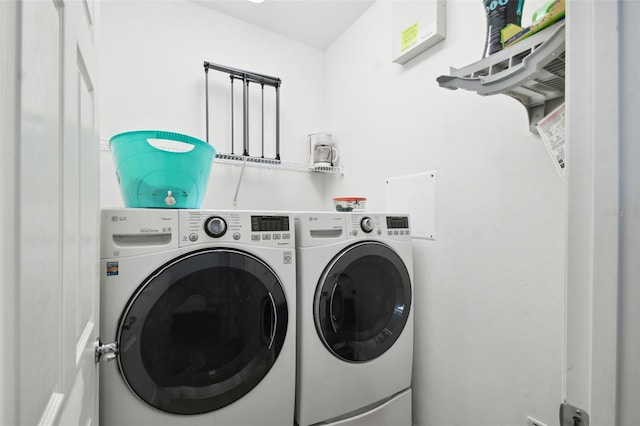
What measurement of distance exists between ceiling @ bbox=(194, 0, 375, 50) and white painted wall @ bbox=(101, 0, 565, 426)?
61 millimetres

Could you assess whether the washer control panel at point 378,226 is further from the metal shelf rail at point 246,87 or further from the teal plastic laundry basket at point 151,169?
the metal shelf rail at point 246,87

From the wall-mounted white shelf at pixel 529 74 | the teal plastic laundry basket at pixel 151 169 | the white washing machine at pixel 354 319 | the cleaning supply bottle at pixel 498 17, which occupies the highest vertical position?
the cleaning supply bottle at pixel 498 17

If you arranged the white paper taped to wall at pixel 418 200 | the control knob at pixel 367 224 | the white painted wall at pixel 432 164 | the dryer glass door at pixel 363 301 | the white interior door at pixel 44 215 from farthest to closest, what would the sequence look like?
the white paper taped to wall at pixel 418 200, the control knob at pixel 367 224, the dryer glass door at pixel 363 301, the white painted wall at pixel 432 164, the white interior door at pixel 44 215

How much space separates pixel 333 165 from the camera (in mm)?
2188

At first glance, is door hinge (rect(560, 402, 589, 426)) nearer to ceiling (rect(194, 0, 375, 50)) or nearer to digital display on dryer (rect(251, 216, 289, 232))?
digital display on dryer (rect(251, 216, 289, 232))

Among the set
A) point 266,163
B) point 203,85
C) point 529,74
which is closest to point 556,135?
point 529,74

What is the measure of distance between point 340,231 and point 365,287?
0.28 m

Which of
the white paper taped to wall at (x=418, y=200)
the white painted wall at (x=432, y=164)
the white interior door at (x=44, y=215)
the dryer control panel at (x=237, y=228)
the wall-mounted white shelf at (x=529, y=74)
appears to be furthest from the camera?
the white paper taped to wall at (x=418, y=200)

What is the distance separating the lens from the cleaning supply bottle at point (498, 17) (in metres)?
0.87

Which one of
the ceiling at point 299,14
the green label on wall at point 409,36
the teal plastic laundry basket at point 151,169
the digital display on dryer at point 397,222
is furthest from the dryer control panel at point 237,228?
the ceiling at point 299,14

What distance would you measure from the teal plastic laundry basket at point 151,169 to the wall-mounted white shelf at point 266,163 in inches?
26.4

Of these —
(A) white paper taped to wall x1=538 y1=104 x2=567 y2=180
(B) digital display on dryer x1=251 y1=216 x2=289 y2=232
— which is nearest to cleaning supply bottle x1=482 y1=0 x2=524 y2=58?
(A) white paper taped to wall x1=538 y1=104 x2=567 y2=180
